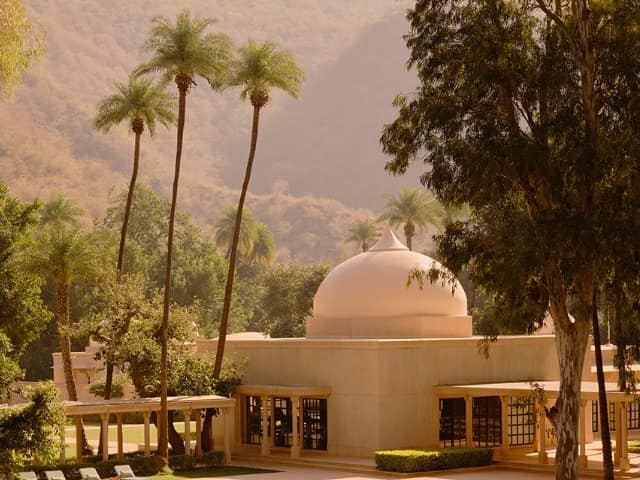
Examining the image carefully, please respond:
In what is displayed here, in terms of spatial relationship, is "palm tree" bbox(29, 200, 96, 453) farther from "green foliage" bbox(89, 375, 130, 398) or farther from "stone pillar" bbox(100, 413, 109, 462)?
"green foliage" bbox(89, 375, 130, 398)

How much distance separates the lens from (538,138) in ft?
83.5

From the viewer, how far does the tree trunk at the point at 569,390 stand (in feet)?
84.6

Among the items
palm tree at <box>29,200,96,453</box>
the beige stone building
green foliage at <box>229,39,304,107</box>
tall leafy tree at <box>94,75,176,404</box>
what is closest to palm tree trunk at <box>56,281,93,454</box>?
palm tree at <box>29,200,96,453</box>

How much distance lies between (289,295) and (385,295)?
44.8 metres

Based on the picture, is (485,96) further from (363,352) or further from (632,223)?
(363,352)

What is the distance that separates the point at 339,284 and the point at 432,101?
1484 centimetres

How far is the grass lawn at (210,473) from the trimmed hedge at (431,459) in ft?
12.3

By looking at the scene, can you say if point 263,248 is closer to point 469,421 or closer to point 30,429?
point 469,421

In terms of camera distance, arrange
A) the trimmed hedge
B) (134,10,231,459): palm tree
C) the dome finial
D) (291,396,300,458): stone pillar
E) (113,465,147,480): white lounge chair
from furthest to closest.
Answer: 1. the dome finial
2. (291,396,300,458): stone pillar
3. (134,10,231,459): palm tree
4. the trimmed hedge
5. (113,465,147,480): white lounge chair

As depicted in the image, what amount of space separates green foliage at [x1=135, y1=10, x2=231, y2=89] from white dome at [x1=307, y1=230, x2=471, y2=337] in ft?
29.8

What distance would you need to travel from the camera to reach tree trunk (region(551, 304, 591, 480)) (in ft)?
84.6

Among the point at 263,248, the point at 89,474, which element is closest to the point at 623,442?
the point at 89,474

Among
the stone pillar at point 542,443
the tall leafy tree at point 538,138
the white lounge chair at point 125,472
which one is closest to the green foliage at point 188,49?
the tall leafy tree at point 538,138

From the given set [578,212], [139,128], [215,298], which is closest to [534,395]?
[578,212]
